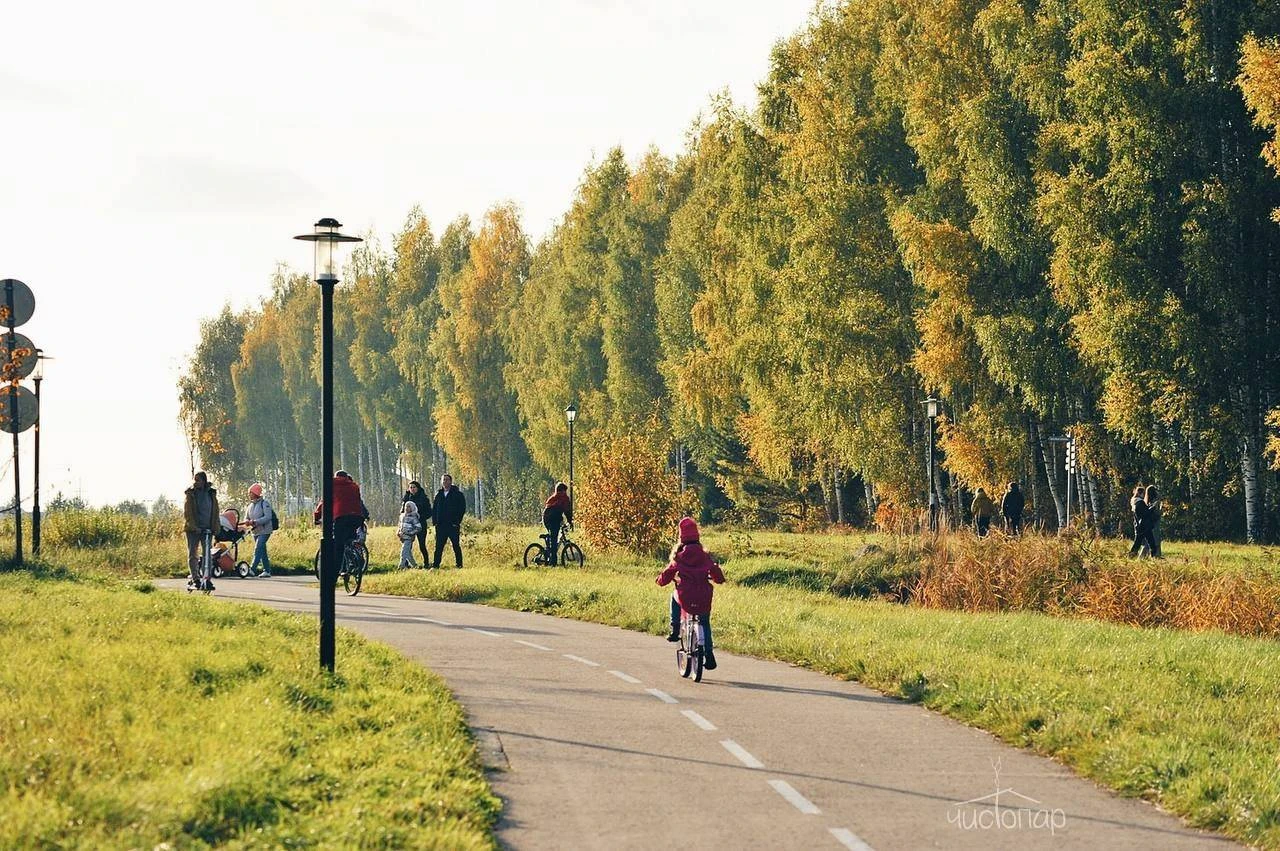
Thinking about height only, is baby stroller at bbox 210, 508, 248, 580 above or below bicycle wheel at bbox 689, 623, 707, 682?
above

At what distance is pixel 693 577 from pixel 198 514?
12.9 metres

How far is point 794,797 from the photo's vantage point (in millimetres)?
8938

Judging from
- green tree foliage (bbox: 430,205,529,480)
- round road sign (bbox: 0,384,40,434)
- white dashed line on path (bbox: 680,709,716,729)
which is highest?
green tree foliage (bbox: 430,205,529,480)

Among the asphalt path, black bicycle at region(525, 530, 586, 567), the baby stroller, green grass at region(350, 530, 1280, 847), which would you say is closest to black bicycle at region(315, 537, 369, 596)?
green grass at region(350, 530, 1280, 847)

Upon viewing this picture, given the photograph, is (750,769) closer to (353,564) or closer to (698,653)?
(698,653)

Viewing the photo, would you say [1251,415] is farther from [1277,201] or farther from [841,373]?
[841,373]

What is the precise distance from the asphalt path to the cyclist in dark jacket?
47.9ft

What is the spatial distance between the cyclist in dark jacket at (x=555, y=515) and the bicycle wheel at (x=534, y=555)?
7.7 inches

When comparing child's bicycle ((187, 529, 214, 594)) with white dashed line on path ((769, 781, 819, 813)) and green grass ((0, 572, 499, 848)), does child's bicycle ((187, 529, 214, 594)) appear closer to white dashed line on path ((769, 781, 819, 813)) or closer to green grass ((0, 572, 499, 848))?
green grass ((0, 572, 499, 848))

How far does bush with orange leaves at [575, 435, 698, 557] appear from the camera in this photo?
33062 millimetres

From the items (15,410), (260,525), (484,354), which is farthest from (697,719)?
(484,354)

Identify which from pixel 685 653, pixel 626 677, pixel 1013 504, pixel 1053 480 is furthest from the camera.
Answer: pixel 1053 480

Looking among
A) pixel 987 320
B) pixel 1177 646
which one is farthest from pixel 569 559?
pixel 1177 646

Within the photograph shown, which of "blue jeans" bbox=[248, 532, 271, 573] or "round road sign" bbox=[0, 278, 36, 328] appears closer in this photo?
"round road sign" bbox=[0, 278, 36, 328]
